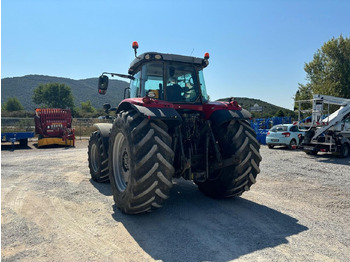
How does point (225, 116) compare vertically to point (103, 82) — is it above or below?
below

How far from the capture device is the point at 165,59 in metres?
5.12

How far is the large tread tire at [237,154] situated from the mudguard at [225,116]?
15 centimetres

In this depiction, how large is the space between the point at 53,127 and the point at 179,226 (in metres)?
15.9

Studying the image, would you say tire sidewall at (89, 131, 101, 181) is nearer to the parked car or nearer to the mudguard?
the mudguard

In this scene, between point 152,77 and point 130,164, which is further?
point 152,77

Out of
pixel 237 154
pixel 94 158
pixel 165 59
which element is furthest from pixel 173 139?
pixel 94 158

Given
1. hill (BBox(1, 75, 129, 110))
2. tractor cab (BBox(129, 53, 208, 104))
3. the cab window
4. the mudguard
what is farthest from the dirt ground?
hill (BBox(1, 75, 129, 110))

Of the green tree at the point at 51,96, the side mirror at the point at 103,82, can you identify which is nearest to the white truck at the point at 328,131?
the side mirror at the point at 103,82

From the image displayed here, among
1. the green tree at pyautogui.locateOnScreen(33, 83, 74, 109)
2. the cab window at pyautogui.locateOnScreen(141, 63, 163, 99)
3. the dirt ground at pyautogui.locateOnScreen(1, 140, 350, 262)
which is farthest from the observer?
the green tree at pyautogui.locateOnScreen(33, 83, 74, 109)

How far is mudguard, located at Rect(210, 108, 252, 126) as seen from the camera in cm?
477

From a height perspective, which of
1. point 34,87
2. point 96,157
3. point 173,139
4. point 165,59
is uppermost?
Answer: point 34,87

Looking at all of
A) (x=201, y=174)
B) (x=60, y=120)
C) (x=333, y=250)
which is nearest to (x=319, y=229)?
(x=333, y=250)

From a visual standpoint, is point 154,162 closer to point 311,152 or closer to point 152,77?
point 152,77

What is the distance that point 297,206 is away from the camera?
16.9 feet
